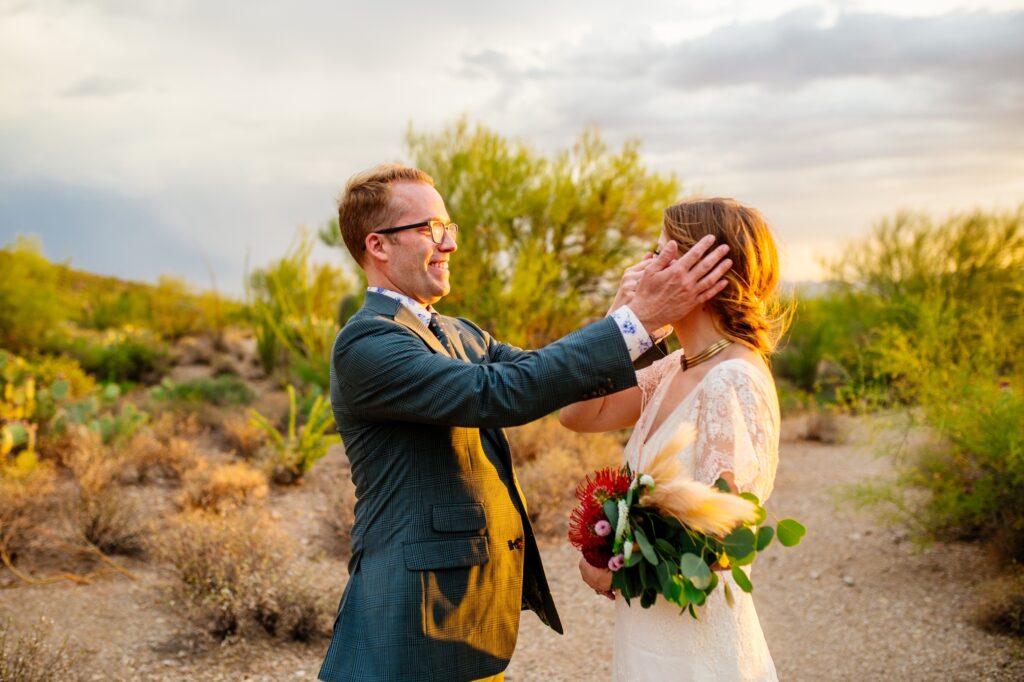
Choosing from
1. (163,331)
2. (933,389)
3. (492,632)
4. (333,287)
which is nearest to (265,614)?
(492,632)

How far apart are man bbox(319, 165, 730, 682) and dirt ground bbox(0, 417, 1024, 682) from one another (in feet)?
10.2

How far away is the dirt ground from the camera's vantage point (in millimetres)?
5348

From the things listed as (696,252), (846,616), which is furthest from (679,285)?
(846,616)

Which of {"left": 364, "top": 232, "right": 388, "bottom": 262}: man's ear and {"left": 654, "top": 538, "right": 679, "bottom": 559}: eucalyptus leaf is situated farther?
{"left": 364, "top": 232, "right": 388, "bottom": 262}: man's ear

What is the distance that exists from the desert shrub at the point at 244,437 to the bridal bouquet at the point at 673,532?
8.77 metres

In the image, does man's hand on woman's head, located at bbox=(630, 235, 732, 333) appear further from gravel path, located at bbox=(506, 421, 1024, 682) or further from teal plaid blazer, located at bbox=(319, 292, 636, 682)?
gravel path, located at bbox=(506, 421, 1024, 682)

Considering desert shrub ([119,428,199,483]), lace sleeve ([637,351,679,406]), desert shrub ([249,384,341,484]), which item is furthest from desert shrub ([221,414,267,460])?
lace sleeve ([637,351,679,406])

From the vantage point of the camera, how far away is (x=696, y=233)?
2420 millimetres

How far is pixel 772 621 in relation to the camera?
6359 millimetres

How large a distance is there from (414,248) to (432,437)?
0.63 meters

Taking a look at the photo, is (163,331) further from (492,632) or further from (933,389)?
(492,632)

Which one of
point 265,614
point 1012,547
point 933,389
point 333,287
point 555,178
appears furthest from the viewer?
point 333,287

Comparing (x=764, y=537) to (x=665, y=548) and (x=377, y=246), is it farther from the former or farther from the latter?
(x=377, y=246)

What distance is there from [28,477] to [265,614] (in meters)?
3.70
